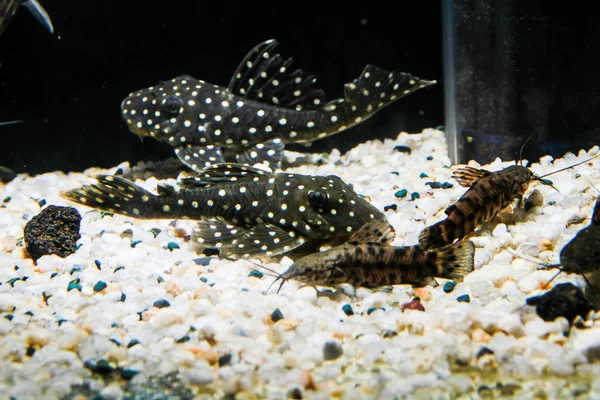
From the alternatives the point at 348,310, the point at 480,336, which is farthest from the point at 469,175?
the point at 480,336

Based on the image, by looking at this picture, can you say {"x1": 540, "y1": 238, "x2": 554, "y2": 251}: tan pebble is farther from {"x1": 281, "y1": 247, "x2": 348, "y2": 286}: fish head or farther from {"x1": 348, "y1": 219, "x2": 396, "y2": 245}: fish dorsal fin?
{"x1": 281, "y1": 247, "x2": 348, "y2": 286}: fish head

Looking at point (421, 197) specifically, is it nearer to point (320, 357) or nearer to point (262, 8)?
point (320, 357)

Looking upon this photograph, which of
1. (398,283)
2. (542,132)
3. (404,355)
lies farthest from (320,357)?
(542,132)

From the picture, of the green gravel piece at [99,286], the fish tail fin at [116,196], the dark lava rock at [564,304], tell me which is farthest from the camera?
the fish tail fin at [116,196]

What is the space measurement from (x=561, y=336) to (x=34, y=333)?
10.2 feet

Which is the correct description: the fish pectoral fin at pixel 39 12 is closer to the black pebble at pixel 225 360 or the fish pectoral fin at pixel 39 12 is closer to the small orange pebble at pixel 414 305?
the black pebble at pixel 225 360

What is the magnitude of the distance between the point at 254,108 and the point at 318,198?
2788 mm

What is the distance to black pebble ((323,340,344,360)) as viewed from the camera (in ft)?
9.38

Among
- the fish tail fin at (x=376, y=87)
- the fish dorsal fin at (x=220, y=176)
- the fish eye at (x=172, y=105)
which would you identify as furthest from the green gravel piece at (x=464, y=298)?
the fish eye at (x=172, y=105)

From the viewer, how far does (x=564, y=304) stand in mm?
3027

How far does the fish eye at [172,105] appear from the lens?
21.8ft

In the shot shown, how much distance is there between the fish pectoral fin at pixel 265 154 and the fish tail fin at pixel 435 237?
299cm

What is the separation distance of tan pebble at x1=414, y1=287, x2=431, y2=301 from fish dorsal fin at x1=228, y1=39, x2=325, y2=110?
12.4 ft

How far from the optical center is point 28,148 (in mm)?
7598
